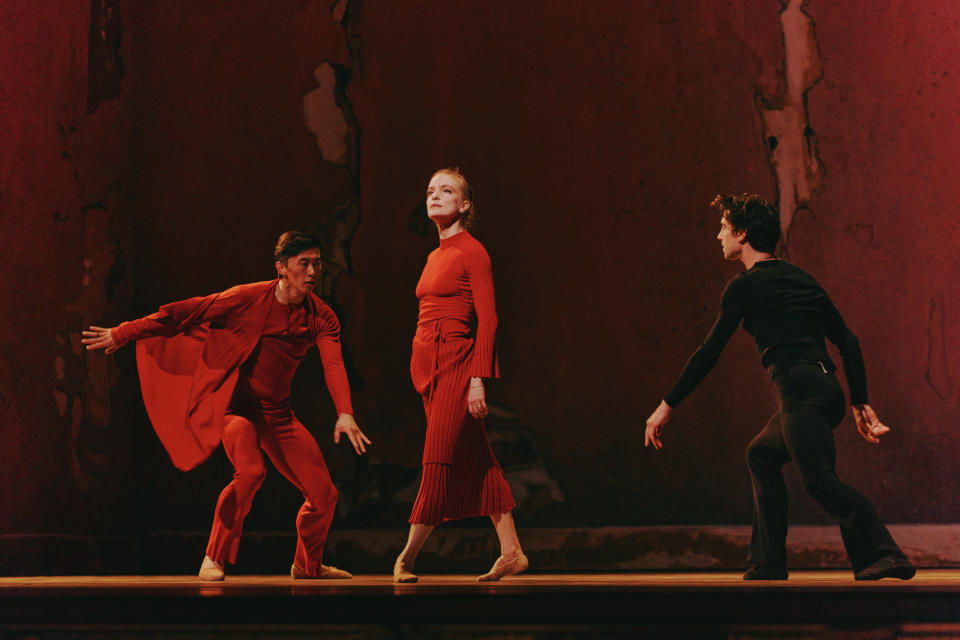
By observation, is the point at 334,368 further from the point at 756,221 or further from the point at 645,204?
the point at 645,204

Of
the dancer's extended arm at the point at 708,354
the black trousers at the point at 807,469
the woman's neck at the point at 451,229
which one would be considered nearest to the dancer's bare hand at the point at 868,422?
the black trousers at the point at 807,469

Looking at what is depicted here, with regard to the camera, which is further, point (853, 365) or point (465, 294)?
point (465, 294)

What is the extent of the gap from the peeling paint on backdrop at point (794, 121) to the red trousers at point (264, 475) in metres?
2.71

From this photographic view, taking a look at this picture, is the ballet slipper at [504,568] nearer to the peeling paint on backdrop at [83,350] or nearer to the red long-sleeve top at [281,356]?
the red long-sleeve top at [281,356]

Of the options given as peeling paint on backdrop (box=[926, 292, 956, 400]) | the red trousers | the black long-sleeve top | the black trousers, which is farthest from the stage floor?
peeling paint on backdrop (box=[926, 292, 956, 400])

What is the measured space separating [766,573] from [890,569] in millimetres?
408

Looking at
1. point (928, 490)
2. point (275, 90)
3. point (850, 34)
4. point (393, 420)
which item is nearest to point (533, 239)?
point (393, 420)

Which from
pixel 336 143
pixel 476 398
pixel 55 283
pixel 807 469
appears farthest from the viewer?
pixel 336 143

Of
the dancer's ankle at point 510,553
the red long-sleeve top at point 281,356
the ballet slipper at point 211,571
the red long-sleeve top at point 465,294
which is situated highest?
the red long-sleeve top at point 465,294

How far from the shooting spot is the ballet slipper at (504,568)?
3402 millimetres

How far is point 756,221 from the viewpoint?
3334 millimetres

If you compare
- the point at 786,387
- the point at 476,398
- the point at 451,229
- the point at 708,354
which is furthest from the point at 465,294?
the point at 786,387

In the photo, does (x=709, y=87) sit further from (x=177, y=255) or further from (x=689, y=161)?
(x=177, y=255)

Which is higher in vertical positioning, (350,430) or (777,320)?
(777,320)
